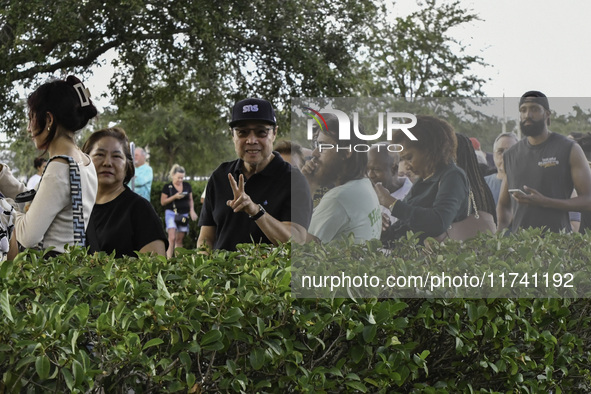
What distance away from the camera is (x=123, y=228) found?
416 centimetres

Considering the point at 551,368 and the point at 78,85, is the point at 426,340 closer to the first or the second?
A: the point at 551,368

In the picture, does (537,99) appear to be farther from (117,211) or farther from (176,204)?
(176,204)

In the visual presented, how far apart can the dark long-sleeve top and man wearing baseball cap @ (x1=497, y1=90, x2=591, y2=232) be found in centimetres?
21

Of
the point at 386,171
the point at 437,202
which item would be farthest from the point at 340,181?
the point at 437,202

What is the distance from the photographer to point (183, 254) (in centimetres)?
326

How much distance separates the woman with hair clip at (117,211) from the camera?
4.17m

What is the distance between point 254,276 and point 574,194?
122 cm

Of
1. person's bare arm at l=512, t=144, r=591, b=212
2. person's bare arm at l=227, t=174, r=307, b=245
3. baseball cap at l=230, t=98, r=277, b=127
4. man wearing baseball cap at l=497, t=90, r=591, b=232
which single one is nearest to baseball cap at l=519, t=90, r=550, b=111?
man wearing baseball cap at l=497, t=90, r=591, b=232

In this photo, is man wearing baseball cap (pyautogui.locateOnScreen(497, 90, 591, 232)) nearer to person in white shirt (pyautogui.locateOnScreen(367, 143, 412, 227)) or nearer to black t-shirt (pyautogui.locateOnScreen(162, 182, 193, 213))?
person in white shirt (pyautogui.locateOnScreen(367, 143, 412, 227))

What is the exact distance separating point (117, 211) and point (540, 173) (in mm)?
2383

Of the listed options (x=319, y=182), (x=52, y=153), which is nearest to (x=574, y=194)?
(x=319, y=182)

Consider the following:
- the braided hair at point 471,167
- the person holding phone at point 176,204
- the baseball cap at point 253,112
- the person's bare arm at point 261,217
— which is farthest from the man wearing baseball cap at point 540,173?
the person holding phone at point 176,204

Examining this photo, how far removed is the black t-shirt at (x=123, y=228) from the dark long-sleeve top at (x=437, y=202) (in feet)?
6.45

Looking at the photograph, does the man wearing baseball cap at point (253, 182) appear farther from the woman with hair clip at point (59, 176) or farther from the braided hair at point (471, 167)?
the braided hair at point (471, 167)
